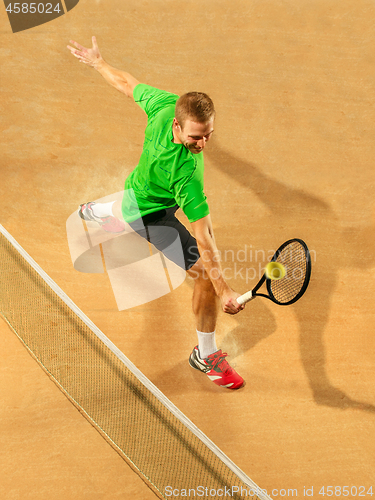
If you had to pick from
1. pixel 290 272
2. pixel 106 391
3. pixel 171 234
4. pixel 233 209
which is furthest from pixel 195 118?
pixel 106 391

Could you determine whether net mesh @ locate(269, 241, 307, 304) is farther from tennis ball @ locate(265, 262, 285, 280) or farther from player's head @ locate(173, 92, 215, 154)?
player's head @ locate(173, 92, 215, 154)

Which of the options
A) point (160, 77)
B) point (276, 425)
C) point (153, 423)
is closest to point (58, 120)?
point (160, 77)

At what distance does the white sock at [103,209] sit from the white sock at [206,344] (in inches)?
49.0

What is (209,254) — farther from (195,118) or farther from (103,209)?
(103,209)

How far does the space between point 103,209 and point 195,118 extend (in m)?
1.47

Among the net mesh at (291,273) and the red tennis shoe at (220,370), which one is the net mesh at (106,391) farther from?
the net mesh at (291,273)

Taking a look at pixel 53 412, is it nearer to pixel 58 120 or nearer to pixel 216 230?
pixel 216 230

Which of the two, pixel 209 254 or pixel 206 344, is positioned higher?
pixel 209 254

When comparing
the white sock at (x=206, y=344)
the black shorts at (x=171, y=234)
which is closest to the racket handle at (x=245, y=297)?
the black shorts at (x=171, y=234)

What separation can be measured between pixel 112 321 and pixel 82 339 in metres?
0.30

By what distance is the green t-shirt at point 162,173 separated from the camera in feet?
8.36

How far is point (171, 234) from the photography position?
311 cm

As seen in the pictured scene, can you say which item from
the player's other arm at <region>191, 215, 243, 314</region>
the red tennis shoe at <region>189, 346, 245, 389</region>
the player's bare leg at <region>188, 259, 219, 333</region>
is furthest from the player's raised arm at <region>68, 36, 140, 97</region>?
the red tennis shoe at <region>189, 346, 245, 389</region>

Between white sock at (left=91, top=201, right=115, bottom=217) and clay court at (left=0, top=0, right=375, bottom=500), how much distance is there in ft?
1.39
